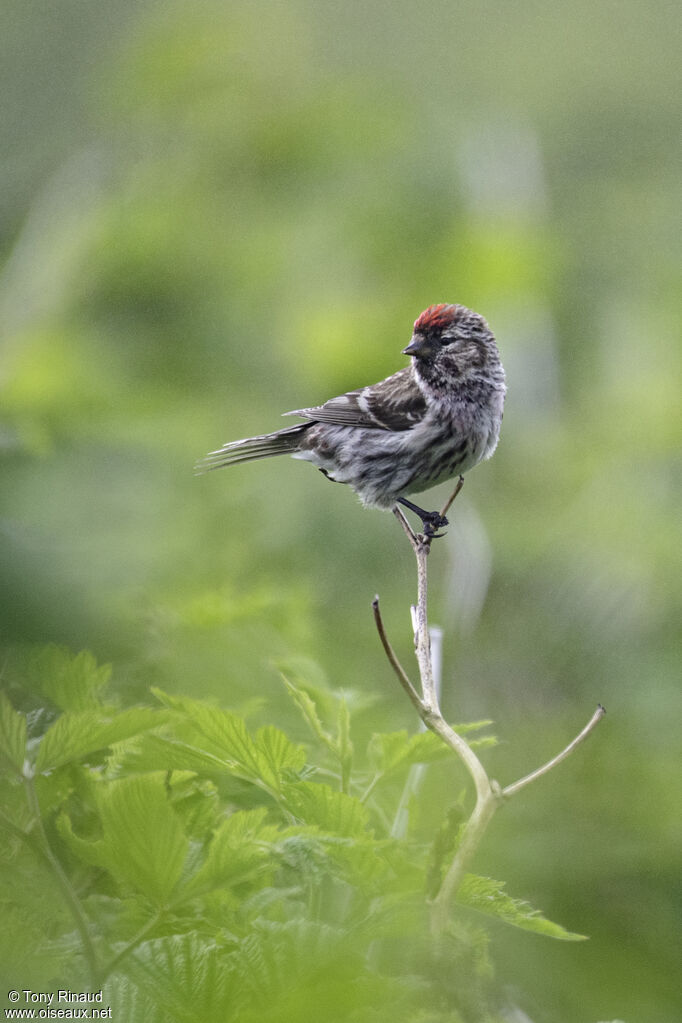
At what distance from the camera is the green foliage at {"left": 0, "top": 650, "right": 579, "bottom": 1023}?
48 centimetres

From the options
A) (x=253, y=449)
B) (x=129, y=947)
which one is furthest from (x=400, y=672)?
(x=253, y=449)

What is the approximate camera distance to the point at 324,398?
64.9 inches

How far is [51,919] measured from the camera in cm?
58

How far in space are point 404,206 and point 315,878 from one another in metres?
3.98

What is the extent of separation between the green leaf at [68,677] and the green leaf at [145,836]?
0.46ft

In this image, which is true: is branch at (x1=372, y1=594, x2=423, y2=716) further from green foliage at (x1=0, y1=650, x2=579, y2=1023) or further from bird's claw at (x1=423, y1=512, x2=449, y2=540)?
bird's claw at (x1=423, y1=512, x2=449, y2=540)

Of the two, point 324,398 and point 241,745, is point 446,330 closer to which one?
point 241,745

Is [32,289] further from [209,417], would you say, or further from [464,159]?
[464,159]

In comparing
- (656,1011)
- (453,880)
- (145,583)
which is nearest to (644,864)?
(656,1011)

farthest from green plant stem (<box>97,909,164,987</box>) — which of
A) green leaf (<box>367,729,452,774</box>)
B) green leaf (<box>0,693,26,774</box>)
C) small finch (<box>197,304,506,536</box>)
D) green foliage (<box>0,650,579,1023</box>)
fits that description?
small finch (<box>197,304,506,536</box>)

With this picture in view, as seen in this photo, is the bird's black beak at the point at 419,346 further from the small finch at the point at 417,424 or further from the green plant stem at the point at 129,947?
the green plant stem at the point at 129,947

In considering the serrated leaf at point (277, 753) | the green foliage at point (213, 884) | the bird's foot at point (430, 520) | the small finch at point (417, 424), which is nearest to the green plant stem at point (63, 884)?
the green foliage at point (213, 884)

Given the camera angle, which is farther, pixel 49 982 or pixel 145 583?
pixel 145 583

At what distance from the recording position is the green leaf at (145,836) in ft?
1.71
